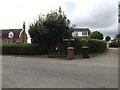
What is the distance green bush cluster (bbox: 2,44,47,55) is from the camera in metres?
22.8

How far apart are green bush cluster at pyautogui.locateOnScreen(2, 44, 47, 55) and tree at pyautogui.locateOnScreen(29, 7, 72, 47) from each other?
166 cm

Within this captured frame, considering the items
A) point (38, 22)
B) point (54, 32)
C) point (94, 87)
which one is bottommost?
point (94, 87)

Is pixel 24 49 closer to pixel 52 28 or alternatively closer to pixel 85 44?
pixel 52 28

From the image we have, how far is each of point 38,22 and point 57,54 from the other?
15.1ft

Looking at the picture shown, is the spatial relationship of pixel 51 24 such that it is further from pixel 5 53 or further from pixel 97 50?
pixel 5 53

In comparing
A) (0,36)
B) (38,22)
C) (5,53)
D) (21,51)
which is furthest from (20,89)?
(0,36)

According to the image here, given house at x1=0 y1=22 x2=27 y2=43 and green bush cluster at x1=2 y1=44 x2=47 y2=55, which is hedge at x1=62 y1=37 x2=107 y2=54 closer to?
green bush cluster at x1=2 y1=44 x2=47 y2=55

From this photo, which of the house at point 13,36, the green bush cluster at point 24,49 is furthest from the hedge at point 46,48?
the house at point 13,36

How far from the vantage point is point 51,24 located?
65.6 feet

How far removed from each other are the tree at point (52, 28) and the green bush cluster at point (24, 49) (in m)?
1.66

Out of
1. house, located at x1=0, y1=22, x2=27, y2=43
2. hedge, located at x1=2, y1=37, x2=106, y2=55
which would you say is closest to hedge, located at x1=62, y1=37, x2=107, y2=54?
hedge, located at x1=2, y1=37, x2=106, y2=55

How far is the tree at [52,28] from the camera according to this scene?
19.9 metres

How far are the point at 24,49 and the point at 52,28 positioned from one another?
5734 millimetres

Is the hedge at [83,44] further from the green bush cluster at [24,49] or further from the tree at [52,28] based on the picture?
the green bush cluster at [24,49]
